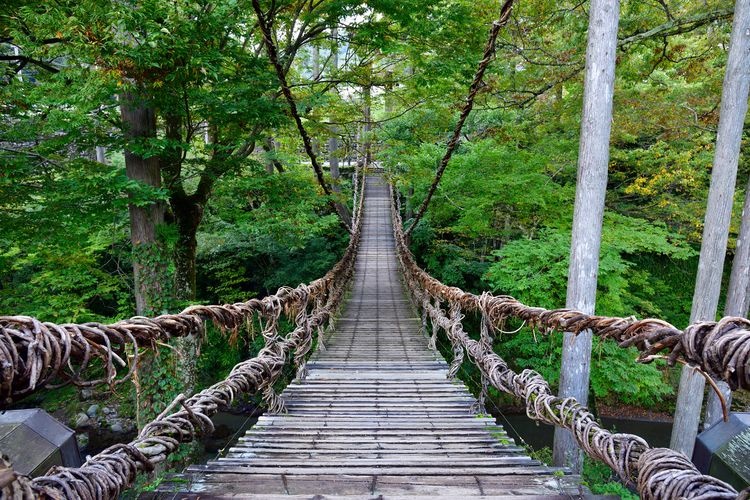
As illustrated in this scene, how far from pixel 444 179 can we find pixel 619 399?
547 cm

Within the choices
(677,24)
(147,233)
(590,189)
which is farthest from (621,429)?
(147,233)

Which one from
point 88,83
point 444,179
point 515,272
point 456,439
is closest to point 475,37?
point 444,179

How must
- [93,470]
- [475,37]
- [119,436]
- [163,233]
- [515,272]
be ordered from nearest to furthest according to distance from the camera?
[93,470]
[163,233]
[475,37]
[515,272]
[119,436]

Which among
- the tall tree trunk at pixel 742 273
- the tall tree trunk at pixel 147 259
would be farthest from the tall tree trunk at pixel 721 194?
the tall tree trunk at pixel 147 259

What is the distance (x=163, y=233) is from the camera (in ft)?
13.3

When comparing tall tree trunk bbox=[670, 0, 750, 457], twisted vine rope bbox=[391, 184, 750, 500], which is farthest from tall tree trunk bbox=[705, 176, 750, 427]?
twisted vine rope bbox=[391, 184, 750, 500]

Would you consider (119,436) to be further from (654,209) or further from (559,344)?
(654,209)

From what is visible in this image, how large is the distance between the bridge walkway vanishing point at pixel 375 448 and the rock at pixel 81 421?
6.13 meters

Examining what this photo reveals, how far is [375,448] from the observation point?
153 centimetres

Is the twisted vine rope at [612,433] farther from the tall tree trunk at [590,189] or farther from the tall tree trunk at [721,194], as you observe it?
the tall tree trunk at [721,194]

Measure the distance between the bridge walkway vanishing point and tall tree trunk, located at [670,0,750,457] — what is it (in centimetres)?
307

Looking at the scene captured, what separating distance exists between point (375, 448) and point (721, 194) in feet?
14.8

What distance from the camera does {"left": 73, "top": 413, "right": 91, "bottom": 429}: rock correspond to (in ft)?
22.7

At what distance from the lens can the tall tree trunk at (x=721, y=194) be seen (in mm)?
3812
